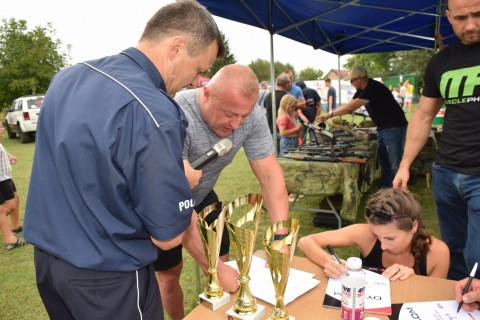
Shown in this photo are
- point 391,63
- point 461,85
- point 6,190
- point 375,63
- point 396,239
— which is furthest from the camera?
point 391,63

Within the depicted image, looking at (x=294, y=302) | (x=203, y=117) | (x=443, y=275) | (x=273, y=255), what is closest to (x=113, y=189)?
(x=273, y=255)

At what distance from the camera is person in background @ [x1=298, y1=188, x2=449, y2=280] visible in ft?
5.62

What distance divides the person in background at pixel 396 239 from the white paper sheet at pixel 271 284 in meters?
0.25

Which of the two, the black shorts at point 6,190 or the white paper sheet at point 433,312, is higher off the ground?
the white paper sheet at point 433,312

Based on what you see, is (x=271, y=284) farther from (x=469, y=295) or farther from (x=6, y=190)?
(x=6, y=190)

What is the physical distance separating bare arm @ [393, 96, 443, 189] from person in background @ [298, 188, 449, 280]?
32 cm

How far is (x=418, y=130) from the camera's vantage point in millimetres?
2211

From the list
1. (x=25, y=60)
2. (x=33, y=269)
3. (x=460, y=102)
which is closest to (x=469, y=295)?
(x=460, y=102)

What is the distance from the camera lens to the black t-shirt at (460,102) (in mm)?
1809

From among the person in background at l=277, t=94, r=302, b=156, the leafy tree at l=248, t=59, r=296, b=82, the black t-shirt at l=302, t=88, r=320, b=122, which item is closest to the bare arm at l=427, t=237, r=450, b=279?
the person in background at l=277, t=94, r=302, b=156

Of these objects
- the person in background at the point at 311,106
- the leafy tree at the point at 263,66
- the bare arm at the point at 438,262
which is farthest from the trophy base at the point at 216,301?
the leafy tree at the point at 263,66

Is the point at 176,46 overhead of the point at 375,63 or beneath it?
beneath

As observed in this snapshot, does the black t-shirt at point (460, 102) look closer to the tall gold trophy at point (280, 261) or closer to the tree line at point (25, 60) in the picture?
the tall gold trophy at point (280, 261)

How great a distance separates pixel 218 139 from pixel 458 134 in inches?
49.4
